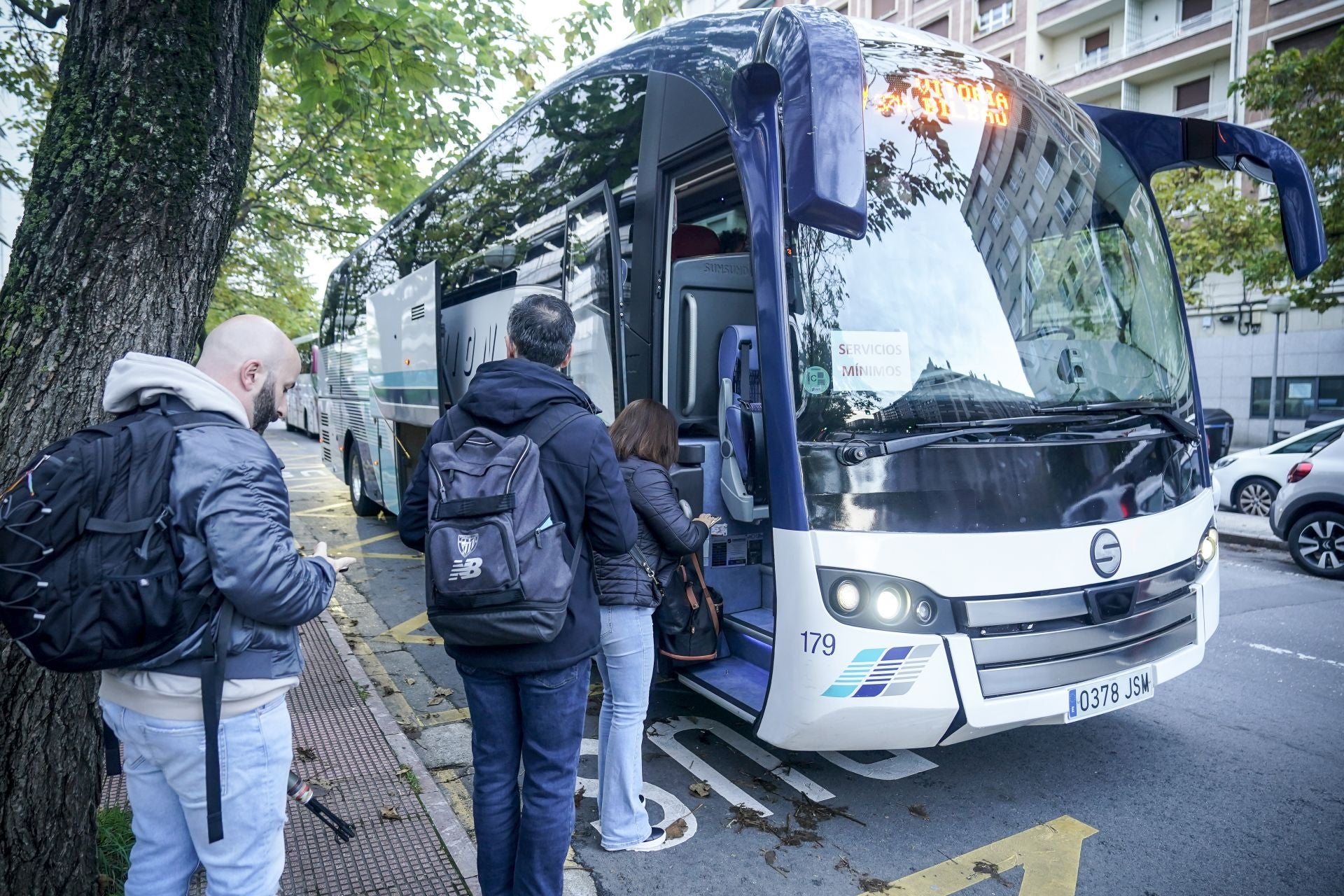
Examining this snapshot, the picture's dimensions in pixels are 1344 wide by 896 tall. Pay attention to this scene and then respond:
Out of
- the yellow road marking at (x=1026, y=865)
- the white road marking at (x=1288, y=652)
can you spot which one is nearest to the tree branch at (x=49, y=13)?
the yellow road marking at (x=1026, y=865)

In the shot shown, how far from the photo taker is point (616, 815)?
3.38 m

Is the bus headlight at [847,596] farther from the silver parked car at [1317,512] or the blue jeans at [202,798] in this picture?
the silver parked car at [1317,512]

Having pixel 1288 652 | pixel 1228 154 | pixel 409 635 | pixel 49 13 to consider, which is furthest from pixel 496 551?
pixel 1288 652

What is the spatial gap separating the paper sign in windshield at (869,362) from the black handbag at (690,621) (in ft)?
3.52

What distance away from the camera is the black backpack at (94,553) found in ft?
5.78

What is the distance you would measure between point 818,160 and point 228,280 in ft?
57.3

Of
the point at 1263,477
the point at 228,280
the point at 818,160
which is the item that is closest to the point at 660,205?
the point at 818,160

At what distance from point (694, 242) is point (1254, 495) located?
1021 cm

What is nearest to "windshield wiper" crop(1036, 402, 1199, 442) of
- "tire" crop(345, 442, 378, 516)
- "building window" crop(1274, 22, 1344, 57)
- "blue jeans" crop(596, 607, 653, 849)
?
"blue jeans" crop(596, 607, 653, 849)

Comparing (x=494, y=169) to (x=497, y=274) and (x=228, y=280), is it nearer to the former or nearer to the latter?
(x=497, y=274)

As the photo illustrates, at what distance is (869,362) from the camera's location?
11.5 ft

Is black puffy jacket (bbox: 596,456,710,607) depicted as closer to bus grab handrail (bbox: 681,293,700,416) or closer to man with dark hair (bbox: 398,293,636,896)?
man with dark hair (bbox: 398,293,636,896)

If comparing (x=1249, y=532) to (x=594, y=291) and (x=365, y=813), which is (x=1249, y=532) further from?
(x=365, y=813)

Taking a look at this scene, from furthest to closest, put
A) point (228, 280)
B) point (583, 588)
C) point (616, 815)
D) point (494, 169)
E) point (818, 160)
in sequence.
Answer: point (228, 280), point (494, 169), point (616, 815), point (583, 588), point (818, 160)
